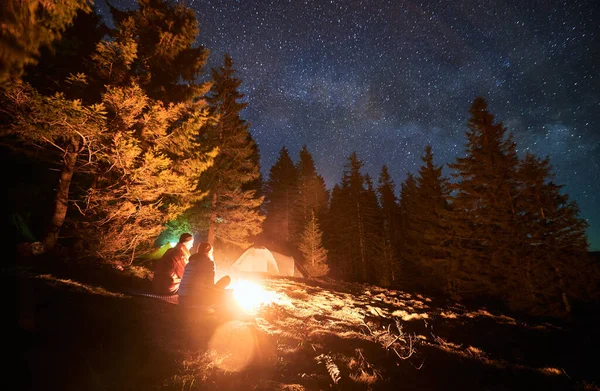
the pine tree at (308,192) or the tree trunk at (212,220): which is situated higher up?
the pine tree at (308,192)

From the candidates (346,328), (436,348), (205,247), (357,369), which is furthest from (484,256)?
(205,247)

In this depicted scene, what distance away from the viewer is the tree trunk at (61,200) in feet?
23.4

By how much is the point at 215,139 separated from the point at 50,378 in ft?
50.4

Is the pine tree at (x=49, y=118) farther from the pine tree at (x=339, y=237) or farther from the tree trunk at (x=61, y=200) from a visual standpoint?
the pine tree at (x=339, y=237)

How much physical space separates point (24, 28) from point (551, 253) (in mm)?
20818

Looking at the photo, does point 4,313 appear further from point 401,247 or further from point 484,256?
point 401,247

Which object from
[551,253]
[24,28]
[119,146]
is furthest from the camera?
[551,253]

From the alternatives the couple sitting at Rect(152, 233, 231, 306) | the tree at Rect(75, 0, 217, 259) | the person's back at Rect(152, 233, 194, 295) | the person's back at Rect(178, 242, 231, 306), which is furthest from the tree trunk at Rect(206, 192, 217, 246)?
the person's back at Rect(178, 242, 231, 306)

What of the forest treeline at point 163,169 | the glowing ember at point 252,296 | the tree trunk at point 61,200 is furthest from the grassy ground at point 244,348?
the forest treeline at point 163,169

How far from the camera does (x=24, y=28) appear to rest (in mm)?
3143

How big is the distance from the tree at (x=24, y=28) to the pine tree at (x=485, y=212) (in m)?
20.0

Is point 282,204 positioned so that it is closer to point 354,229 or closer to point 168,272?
point 354,229

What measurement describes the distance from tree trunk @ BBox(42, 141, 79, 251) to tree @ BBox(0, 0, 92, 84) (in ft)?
15.2

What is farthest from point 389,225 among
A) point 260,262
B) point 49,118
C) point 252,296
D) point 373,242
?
point 49,118
